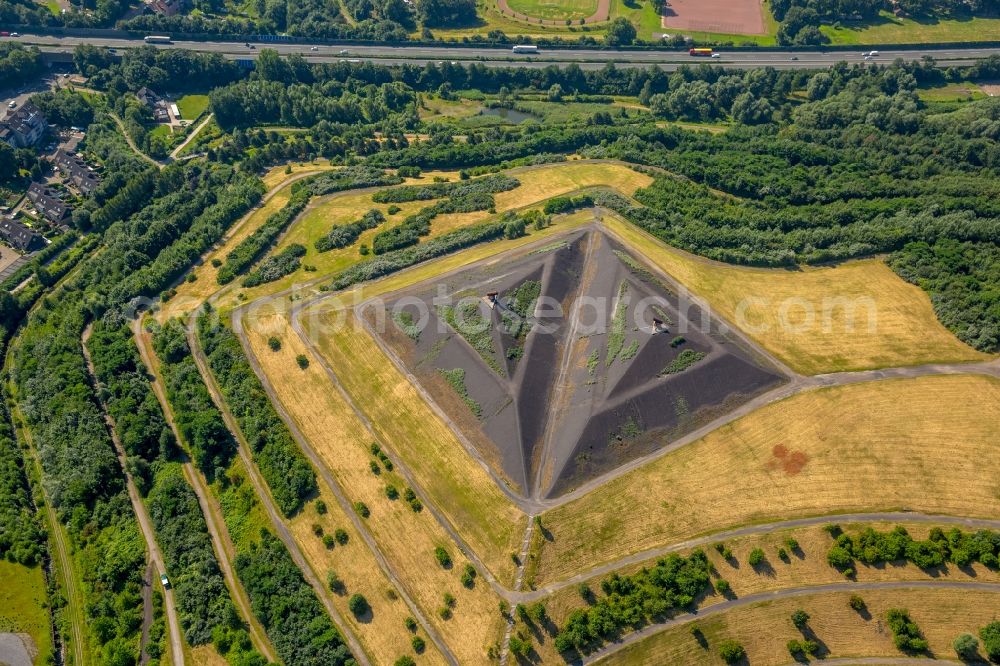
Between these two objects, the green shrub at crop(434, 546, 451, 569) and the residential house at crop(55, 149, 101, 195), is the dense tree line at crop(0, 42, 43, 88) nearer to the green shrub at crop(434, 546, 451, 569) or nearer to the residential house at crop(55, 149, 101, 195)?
the residential house at crop(55, 149, 101, 195)

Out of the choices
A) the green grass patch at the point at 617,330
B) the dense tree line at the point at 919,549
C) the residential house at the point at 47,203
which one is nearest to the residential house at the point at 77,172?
the residential house at the point at 47,203

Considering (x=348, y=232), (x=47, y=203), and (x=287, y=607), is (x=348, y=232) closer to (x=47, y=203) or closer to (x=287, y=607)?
(x=287, y=607)

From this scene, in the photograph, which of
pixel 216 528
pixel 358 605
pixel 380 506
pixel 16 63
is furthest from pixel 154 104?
pixel 358 605

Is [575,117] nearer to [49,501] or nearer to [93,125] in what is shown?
[93,125]

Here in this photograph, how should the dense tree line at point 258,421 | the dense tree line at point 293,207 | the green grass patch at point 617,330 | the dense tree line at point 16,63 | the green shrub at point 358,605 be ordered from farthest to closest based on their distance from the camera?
the dense tree line at point 16,63 → the dense tree line at point 293,207 → the green grass patch at point 617,330 → the dense tree line at point 258,421 → the green shrub at point 358,605

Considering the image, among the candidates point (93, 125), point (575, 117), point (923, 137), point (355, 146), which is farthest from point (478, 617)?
point (93, 125)

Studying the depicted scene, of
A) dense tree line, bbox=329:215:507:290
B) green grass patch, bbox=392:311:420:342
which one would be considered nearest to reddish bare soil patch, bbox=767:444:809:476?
green grass patch, bbox=392:311:420:342

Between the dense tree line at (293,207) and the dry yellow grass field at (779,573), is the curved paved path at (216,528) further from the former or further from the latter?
the dry yellow grass field at (779,573)
